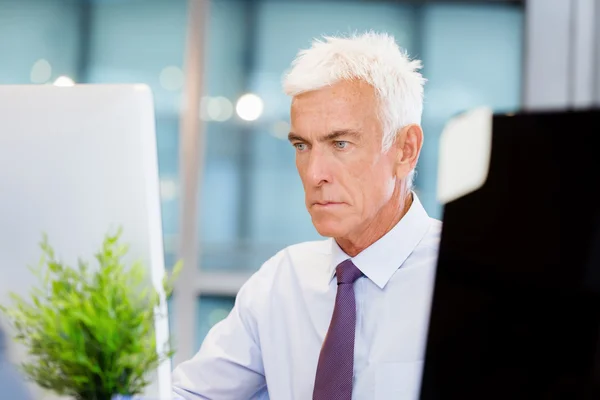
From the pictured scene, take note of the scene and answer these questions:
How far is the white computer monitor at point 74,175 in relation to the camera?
2.84 feet

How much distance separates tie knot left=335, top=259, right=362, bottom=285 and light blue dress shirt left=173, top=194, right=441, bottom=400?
0.01m

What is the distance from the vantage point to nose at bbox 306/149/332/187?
1.44 meters

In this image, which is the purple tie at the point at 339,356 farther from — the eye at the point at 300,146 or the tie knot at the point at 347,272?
the eye at the point at 300,146

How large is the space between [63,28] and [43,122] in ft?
11.3

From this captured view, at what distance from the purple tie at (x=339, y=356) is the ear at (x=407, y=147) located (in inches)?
12.9

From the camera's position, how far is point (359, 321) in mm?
1387

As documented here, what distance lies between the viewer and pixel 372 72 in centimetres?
146

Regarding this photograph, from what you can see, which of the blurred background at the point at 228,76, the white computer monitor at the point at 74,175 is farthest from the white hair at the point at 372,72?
the blurred background at the point at 228,76

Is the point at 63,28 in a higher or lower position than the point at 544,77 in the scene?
higher

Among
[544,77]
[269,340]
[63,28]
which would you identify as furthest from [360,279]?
[63,28]

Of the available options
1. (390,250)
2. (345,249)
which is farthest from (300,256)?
(390,250)

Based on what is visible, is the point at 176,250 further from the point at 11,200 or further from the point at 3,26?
the point at 11,200

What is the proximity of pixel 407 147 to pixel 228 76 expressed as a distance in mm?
2653

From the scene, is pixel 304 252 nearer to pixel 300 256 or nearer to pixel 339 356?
pixel 300 256
